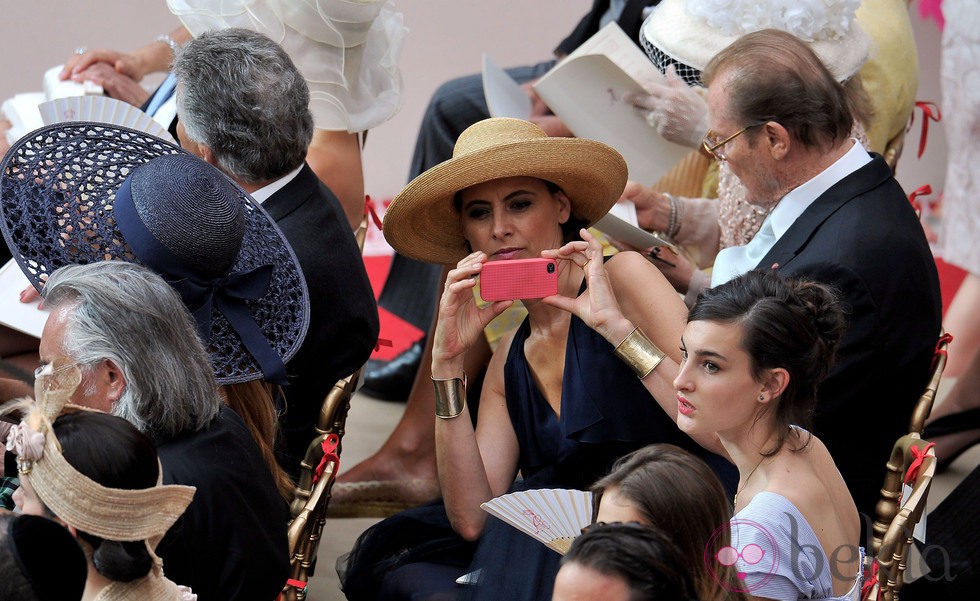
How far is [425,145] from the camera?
4.90 meters

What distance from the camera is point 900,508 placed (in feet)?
8.30

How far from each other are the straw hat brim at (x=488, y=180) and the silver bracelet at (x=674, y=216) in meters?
0.56

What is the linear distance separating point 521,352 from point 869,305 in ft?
2.70

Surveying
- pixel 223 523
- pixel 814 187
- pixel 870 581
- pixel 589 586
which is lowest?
pixel 870 581

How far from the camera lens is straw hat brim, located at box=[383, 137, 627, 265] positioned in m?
2.87

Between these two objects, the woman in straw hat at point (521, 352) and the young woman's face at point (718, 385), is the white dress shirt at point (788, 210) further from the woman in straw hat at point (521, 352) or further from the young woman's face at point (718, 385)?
the young woman's face at point (718, 385)

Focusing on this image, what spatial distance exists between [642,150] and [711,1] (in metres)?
0.46

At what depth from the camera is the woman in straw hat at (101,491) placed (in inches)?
68.9

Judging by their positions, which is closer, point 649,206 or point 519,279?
point 519,279

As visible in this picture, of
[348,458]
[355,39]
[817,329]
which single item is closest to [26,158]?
[355,39]

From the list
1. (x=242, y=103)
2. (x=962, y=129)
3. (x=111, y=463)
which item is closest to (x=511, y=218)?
(x=242, y=103)

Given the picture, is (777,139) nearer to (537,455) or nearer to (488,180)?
(488,180)

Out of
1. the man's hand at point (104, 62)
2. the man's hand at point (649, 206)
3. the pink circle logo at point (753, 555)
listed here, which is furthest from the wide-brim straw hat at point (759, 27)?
the man's hand at point (104, 62)

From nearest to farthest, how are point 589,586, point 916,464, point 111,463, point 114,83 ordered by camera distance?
1. point 589,586
2. point 111,463
3. point 916,464
4. point 114,83
